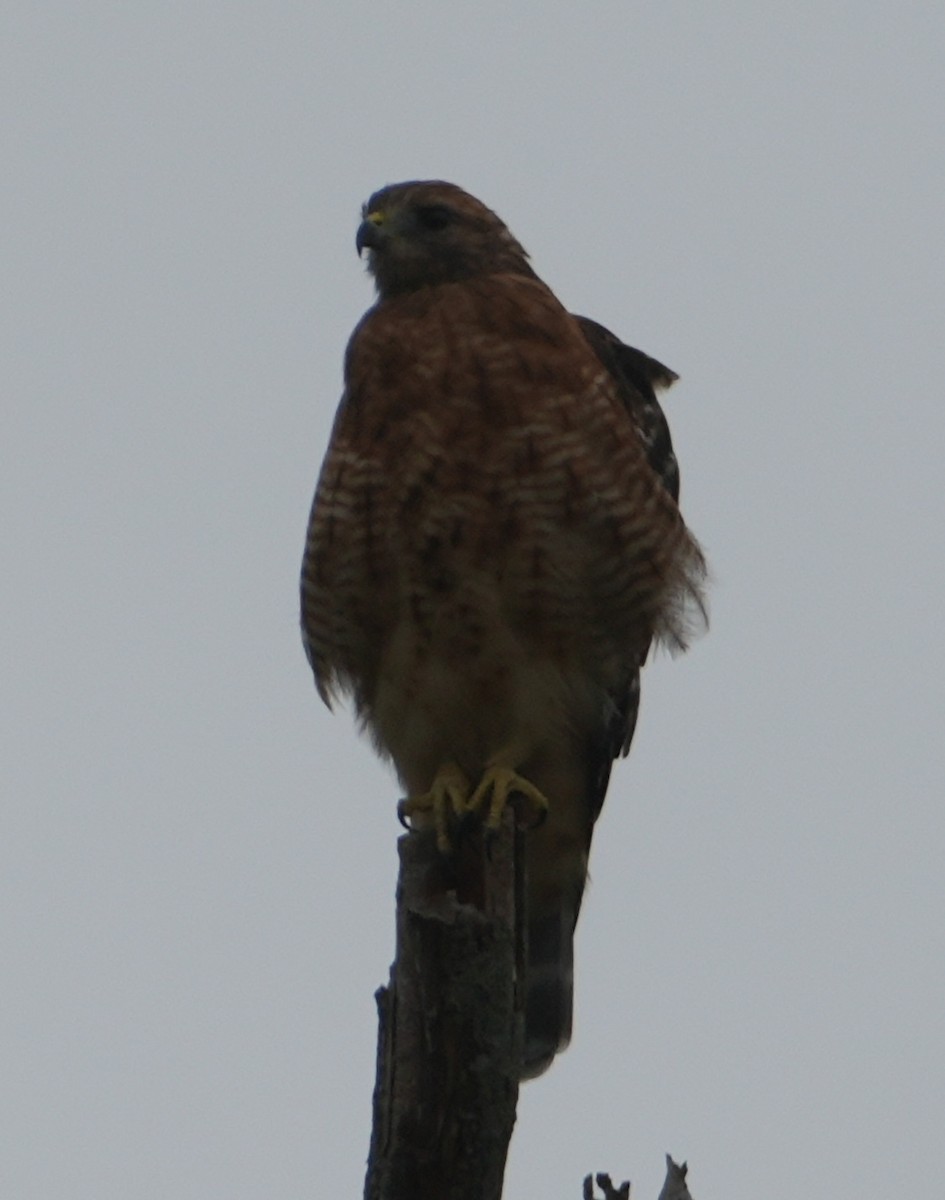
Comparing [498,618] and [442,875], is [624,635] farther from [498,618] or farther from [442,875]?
[442,875]

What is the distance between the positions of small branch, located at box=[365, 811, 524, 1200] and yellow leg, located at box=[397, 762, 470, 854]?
3.07 feet

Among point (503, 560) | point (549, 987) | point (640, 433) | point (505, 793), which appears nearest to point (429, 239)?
point (640, 433)

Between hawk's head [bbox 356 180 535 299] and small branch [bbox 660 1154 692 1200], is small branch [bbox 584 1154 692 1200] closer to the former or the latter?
small branch [bbox 660 1154 692 1200]

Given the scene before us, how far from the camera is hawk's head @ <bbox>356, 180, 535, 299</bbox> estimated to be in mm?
6016

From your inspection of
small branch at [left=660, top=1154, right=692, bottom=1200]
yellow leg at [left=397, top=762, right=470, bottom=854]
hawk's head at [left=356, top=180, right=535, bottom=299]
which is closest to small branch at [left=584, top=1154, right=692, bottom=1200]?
small branch at [left=660, top=1154, right=692, bottom=1200]

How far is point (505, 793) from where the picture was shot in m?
5.46

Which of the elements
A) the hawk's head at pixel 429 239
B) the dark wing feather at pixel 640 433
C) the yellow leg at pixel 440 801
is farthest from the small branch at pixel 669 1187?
the hawk's head at pixel 429 239

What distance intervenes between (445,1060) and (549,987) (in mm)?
1764

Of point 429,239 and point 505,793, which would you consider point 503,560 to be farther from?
point 429,239

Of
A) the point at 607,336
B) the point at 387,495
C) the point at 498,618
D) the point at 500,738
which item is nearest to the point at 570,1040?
the point at 500,738

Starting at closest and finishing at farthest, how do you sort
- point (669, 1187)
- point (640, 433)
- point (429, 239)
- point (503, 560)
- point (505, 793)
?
point (669, 1187), point (503, 560), point (505, 793), point (640, 433), point (429, 239)

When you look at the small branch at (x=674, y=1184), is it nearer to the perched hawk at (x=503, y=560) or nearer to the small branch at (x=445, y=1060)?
the small branch at (x=445, y=1060)

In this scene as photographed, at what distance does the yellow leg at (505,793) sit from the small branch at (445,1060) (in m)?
1.41

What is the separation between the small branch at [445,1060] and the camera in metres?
3.94
